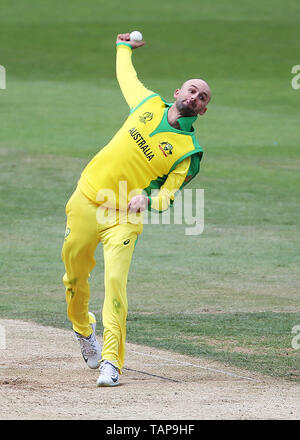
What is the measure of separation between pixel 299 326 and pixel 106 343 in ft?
11.5

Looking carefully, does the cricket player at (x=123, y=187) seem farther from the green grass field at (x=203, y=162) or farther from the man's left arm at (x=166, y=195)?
the green grass field at (x=203, y=162)

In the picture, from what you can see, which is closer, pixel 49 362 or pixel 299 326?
pixel 49 362

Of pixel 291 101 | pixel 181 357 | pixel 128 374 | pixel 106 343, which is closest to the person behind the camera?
pixel 106 343

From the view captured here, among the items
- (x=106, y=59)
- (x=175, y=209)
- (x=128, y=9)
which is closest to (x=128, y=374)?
(x=175, y=209)

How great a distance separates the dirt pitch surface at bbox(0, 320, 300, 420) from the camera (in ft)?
22.3

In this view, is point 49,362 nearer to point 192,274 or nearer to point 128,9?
point 192,274

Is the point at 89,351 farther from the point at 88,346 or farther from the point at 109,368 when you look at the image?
the point at 109,368

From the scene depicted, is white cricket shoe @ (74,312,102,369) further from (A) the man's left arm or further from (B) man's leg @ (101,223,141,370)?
(A) the man's left arm

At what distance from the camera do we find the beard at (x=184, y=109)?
7879 mm

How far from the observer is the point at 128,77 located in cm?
834

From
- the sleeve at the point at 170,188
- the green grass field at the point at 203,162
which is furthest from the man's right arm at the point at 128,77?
the green grass field at the point at 203,162

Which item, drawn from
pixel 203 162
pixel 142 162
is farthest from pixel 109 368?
pixel 203 162

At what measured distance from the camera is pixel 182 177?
310 inches

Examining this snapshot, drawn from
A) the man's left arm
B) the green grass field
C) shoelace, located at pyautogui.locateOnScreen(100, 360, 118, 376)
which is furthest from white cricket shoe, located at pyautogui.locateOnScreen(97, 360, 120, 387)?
the green grass field
